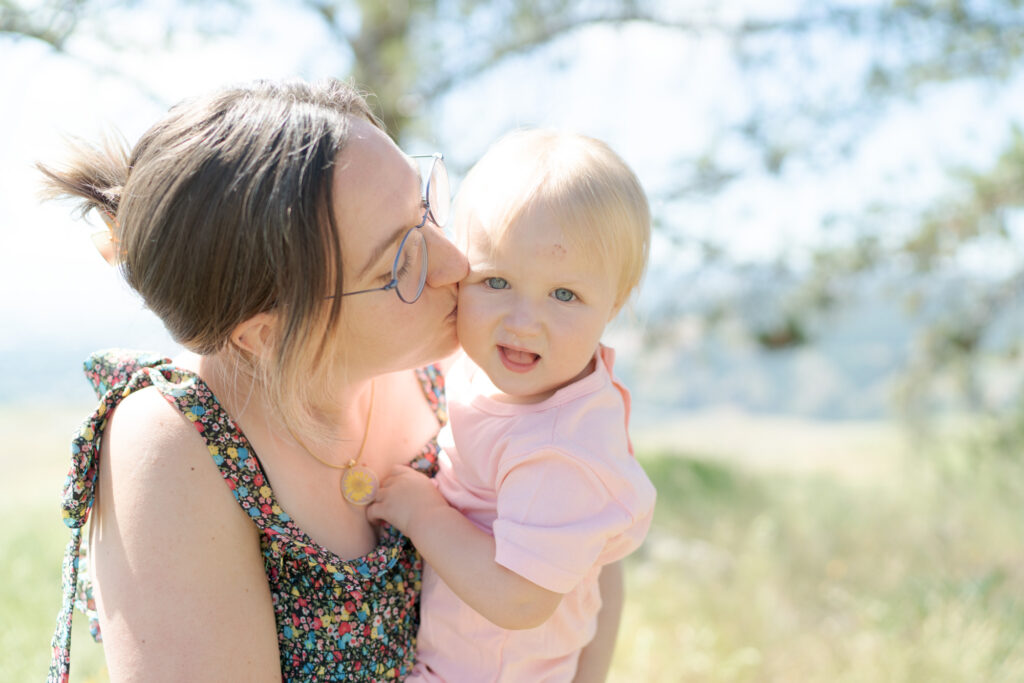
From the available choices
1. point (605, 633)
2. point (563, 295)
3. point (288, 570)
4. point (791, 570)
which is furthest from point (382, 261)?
point (791, 570)

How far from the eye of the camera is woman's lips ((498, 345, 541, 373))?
1516mm

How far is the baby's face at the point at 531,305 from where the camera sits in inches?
58.5

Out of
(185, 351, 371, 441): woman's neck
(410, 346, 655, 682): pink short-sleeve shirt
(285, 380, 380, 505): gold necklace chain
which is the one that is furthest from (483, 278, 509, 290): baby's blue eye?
(285, 380, 380, 505): gold necklace chain

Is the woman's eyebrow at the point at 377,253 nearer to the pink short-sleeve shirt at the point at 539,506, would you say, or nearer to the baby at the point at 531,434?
the baby at the point at 531,434

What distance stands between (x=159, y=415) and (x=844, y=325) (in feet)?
16.2

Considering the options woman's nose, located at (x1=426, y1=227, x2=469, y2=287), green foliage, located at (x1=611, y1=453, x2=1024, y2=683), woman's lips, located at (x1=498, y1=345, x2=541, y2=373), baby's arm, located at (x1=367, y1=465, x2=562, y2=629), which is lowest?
green foliage, located at (x1=611, y1=453, x2=1024, y2=683)

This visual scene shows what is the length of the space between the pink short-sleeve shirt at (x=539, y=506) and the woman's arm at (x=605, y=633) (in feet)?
0.14

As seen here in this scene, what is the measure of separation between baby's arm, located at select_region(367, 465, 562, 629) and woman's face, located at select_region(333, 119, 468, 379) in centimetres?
26

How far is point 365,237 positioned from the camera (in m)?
1.40

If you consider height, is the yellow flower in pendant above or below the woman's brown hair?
below

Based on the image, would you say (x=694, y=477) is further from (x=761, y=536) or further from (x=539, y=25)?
(x=539, y=25)

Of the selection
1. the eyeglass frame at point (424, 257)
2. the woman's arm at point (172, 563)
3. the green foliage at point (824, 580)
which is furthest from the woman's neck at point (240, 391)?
the green foliage at point (824, 580)

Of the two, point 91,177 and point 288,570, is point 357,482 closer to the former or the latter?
point 288,570

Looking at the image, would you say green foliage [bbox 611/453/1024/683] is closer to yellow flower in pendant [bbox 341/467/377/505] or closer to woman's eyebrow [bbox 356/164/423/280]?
yellow flower in pendant [bbox 341/467/377/505]
